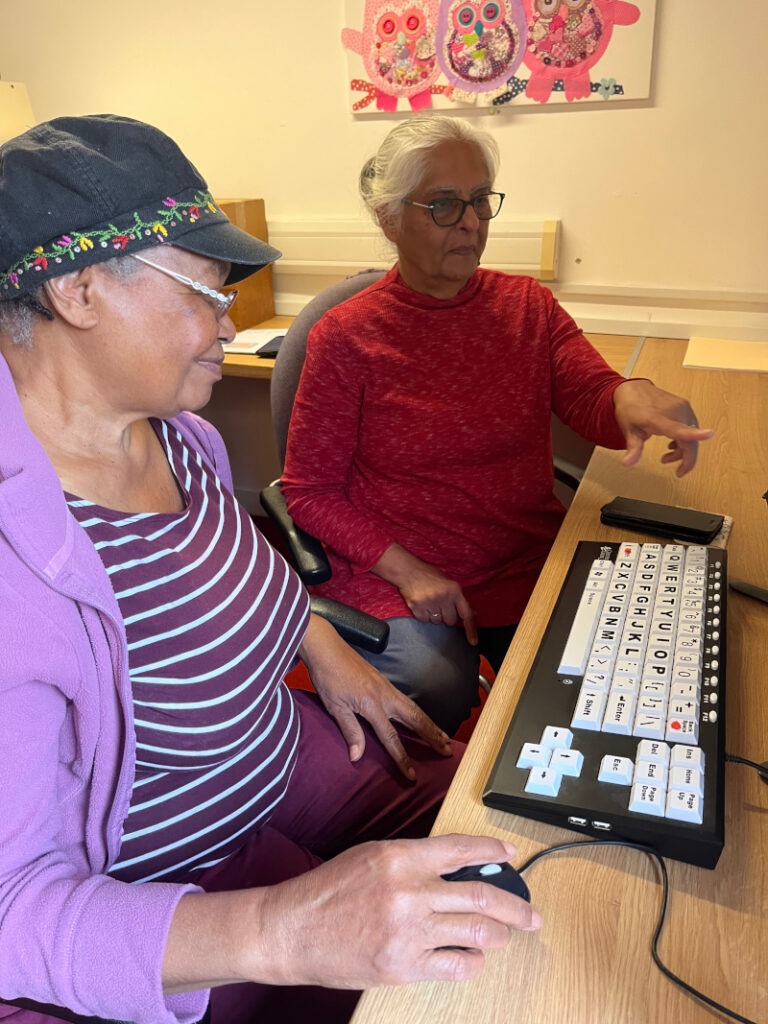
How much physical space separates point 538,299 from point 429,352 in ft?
0.86

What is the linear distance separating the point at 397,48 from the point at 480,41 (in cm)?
25

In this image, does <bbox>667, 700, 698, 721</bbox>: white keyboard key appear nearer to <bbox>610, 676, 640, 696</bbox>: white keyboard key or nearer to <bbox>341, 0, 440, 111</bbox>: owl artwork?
<bbox>610, 676, 640, 696</bbox>: white keyboard key

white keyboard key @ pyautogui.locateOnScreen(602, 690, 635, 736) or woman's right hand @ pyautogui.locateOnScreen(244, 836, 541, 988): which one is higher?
white keyboard key @ pyautogui.locateOnScreen(602, 690, 635, 736)

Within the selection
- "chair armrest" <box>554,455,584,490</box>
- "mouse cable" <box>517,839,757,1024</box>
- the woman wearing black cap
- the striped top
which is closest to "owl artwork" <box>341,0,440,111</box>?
"chair armrest" <box>554,455,584,490</box>

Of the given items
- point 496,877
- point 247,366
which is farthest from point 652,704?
point 247,366

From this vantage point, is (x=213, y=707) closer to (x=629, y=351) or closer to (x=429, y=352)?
(x=429, y=352)

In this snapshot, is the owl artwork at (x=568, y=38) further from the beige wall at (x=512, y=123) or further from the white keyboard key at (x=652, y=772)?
the white keyboard key at (x=652, y=772)

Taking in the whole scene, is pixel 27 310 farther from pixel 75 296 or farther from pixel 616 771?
pixel 616 771

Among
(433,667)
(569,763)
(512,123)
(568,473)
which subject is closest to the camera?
(569,763)

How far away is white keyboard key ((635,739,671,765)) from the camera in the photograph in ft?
2.09

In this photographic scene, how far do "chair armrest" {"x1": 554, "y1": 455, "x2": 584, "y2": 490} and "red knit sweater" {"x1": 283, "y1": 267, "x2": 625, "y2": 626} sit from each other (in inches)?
3.2

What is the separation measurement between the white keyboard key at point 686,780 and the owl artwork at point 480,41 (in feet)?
6.59

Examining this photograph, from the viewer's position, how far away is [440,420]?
1463 millimetres

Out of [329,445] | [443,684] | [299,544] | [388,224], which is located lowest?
[443,684]
